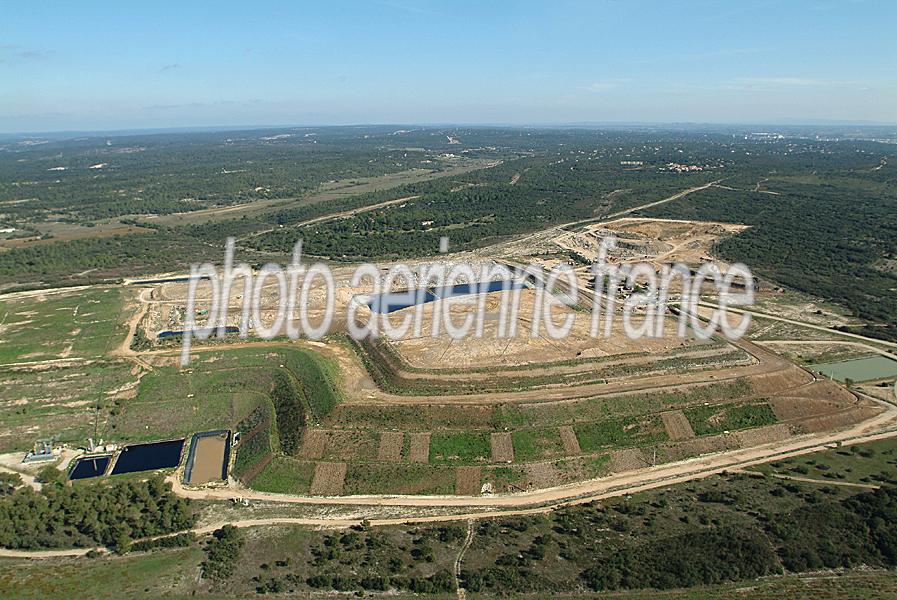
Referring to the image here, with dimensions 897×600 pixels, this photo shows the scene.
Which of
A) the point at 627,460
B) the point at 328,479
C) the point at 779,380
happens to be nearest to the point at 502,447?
the point at 627,460

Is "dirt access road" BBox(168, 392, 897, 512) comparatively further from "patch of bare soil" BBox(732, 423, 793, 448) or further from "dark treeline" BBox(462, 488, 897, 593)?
"dark treeline" BBox(462, 488, 897, 593)

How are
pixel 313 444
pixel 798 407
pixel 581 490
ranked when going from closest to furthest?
pixel 581 490 < pixel 313 444 < pixel 798 407

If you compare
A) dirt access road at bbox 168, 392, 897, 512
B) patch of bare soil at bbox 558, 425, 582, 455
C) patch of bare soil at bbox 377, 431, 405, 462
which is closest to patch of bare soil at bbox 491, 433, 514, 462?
dirt access road at bbox 168, 392, 897, 512

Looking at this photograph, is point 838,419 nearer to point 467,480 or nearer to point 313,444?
point 467,480

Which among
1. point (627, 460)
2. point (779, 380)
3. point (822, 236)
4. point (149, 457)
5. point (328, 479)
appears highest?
point (822, 236)

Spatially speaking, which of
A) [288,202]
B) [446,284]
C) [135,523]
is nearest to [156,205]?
[288,202]
